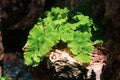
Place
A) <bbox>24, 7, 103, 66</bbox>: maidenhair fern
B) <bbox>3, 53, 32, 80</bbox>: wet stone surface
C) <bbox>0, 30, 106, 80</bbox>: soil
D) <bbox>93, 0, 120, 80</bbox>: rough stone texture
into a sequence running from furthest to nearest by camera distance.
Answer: <bbox>3, 53, 32, 80</bbox>: wet stone surface < <bbox>24, 7, 103, 66</bbox>: maidenhair fern < <bbox>0, 30, 106, 80</bbox>: soil < <bbox>93, 0, 120, 80</bbox>: rough stone texture

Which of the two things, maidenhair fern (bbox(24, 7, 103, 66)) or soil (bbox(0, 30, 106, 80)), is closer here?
soil (bbox(0, 30, 106, 80))

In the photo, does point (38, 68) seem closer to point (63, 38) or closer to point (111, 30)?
point (63, 38)

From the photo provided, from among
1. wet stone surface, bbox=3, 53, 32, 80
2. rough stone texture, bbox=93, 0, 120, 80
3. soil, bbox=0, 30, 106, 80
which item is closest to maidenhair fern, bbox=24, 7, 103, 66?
soil, bbox=0, 30, 106, 80

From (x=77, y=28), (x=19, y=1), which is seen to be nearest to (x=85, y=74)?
(x=77, y=28)

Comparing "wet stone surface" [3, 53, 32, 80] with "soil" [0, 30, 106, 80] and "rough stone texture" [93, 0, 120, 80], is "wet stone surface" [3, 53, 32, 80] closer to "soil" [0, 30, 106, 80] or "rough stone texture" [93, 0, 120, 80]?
"soil" [0, 30, 106, 80]

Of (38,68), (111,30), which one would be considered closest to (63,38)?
(38,68)

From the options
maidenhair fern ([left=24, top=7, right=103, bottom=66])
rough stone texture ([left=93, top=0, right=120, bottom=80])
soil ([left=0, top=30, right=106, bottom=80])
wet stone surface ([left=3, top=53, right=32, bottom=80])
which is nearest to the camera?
rough stone texture ([left=93, top=0, right=120, bottom=80])

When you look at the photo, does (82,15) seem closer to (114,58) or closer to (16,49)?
(16,49)

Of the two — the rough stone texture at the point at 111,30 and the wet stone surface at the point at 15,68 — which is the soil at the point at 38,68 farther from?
the rough stone texture at the point at 111,30
